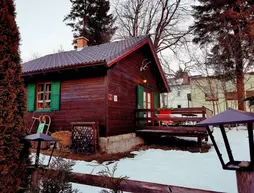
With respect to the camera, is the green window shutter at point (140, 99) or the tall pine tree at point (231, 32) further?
the tall pine tree at point (231, 32)

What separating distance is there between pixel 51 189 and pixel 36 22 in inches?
550

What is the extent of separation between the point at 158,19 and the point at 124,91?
1223cm

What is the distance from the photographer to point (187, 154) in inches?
244

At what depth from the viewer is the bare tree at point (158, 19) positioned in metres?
16.6

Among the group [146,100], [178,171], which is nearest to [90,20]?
[146,100]

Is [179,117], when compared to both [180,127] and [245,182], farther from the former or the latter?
[245,182]

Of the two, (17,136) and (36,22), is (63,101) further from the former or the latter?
(36,22)

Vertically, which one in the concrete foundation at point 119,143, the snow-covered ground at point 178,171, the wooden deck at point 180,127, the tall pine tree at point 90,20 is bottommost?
the snow-covered ground at point 178,171

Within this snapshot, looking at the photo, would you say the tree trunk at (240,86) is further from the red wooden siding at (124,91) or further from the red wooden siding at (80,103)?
the red wooden siding at (80,103)

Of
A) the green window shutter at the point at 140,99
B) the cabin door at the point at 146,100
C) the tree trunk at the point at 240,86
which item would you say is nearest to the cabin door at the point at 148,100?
the cabin door at the point at 146,100

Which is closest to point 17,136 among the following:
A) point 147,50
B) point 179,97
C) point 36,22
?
point 147,50

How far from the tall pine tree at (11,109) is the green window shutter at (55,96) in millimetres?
Result: 4838

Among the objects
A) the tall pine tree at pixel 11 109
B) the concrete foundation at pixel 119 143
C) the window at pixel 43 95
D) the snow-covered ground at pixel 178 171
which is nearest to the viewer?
the tall pine tree at pixel 11 109

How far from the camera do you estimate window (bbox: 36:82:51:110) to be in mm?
7641
